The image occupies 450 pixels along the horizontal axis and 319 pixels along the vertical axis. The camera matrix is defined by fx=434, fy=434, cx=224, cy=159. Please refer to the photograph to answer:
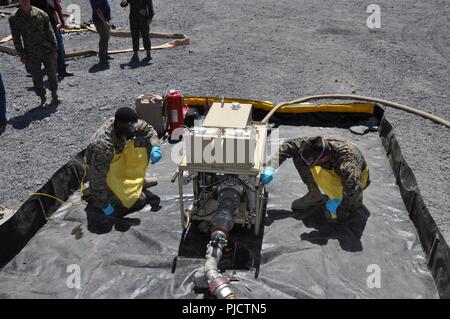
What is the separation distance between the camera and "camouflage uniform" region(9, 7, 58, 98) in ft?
27.7

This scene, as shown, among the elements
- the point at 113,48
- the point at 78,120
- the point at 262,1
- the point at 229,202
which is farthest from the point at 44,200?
the point at 262,1

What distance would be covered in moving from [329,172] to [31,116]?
6.36 meters

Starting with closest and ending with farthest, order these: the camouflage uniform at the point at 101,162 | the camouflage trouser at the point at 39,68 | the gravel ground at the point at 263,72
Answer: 1. the camouflage uniform at the point at 101,162
2. the gravel ground at the point at 263,72
3. the camouflage trouser at the point at 39,68

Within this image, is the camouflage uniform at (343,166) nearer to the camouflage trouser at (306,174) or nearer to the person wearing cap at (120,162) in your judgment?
the camouflage trouser at (306,174)

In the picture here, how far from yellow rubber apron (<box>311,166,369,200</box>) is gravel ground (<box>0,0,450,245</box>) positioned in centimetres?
140

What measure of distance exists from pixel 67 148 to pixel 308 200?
441 cm

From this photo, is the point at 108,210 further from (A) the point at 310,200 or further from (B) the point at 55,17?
(B) the point at 55,17

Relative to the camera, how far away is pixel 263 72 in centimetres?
1117

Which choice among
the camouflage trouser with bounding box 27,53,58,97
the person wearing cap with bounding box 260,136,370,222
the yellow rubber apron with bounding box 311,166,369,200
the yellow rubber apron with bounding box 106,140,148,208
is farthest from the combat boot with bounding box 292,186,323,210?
the camouflage trouser with bounding box 27,53,58,97

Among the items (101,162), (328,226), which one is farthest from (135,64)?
(328,226)

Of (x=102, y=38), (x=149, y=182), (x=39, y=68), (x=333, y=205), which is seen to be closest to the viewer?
(x=333, y=205)

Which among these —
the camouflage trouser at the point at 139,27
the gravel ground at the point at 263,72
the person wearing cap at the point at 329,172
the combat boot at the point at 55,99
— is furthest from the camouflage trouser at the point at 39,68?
the person wearing cap at the point at 329,172

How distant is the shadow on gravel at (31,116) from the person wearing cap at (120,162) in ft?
11.1

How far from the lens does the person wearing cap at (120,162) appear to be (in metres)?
5.80
